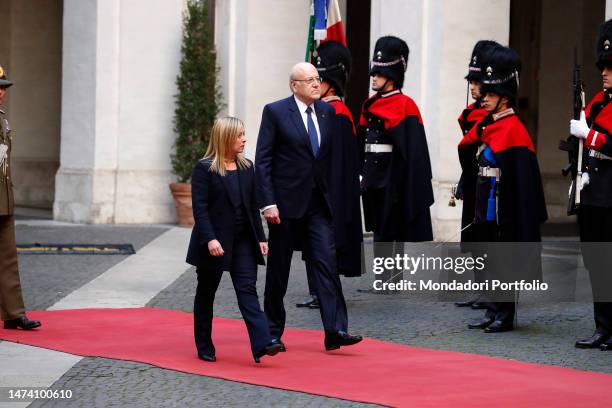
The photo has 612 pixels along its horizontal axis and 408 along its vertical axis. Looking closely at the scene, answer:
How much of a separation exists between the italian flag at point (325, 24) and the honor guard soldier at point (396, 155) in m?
0.74

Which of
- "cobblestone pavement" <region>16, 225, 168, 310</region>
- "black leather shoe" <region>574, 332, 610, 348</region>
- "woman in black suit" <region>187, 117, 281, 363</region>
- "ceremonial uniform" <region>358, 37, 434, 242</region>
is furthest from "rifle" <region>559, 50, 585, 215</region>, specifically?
"cobblestone pavement" <region>16, 225, 168, 310</region>

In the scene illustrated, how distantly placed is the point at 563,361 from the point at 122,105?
10923 mm

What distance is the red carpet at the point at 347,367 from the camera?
715 centimetres

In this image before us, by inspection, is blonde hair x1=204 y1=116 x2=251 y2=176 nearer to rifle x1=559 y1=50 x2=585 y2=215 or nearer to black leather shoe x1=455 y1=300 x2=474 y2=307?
rifle x1=559 y1=50 x2=585 y2=215

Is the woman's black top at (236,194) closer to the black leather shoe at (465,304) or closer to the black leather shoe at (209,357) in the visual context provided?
the black leather shoe at (209,357)

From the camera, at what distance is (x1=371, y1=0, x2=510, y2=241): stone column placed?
1551 cm

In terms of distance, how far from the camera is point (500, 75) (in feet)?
31.6

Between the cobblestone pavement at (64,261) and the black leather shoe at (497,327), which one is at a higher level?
the black leather shoe at (497,327)

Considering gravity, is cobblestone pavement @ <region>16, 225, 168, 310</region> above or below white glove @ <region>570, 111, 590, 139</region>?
below

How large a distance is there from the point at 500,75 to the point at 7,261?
3715 millimetres

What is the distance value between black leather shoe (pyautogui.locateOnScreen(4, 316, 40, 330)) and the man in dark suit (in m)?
1.78

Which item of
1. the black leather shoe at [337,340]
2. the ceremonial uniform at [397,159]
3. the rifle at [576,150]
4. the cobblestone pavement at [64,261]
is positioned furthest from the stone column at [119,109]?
the black leather shoe at [337,340]

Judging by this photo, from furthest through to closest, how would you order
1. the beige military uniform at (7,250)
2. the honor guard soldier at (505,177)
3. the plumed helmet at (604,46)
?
the honor guard soldier at (505,177), the beige military uniform at (7,250), the plumed helmet at (604,46)

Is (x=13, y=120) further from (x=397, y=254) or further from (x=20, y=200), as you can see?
(x=397, y=254)
